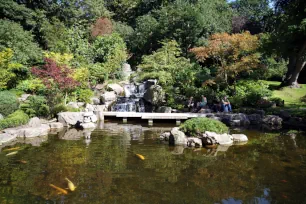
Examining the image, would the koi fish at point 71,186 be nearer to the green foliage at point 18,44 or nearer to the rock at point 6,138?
the rock at point 6,138

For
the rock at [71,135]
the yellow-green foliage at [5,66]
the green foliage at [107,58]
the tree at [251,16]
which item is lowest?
the rock at [71,135]

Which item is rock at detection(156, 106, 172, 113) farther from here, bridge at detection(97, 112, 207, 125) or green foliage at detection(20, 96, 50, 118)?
green foliage at detection(20, 96, 50, 118)

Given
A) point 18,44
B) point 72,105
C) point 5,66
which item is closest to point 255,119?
point 72,105

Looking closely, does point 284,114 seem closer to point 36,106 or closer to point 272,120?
point 272,120

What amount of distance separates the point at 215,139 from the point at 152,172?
3609mm

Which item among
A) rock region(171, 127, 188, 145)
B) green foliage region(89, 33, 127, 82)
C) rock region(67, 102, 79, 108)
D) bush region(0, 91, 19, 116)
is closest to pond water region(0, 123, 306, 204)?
rock region(171, 127, 188, 145)

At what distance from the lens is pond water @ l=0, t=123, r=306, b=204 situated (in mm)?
5406

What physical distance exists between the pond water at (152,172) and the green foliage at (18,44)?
11.1 metres

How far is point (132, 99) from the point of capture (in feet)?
63.6

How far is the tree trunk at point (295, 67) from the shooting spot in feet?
61.0

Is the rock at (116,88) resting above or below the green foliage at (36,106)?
above

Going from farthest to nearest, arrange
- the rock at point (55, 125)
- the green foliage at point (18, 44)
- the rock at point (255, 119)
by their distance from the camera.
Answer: the green foliage at point (18, 44) < the rock at point (255, 119) < the rock at point (55, 125)

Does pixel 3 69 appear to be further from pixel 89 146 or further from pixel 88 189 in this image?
Answer: pixel 88 189

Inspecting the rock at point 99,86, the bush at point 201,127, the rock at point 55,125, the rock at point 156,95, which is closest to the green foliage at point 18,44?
the rock at point 99,86
